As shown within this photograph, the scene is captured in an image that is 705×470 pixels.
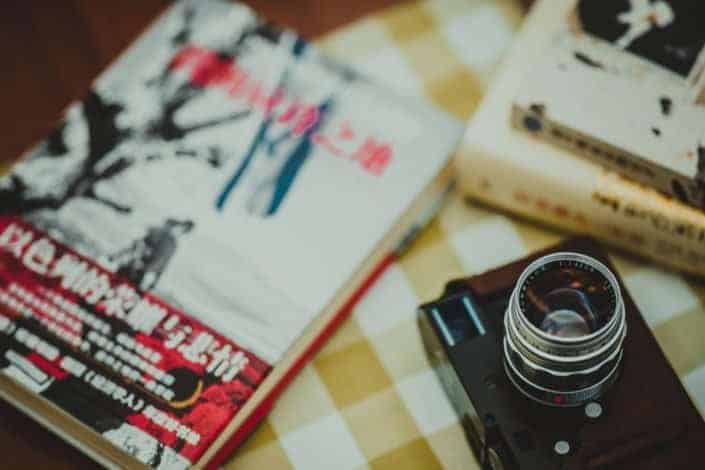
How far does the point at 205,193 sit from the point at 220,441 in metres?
0.21

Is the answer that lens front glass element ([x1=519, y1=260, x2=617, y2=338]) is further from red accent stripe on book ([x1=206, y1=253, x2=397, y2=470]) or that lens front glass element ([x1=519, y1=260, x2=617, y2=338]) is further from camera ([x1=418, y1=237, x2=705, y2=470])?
red accent stripe on book ([x1=206, y1=253, x2=397, y2=470])

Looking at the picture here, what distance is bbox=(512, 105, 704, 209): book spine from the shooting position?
670 millimetres

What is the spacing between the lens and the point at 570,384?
1.95 ft

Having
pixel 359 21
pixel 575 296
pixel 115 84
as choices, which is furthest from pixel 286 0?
pixel 575 296

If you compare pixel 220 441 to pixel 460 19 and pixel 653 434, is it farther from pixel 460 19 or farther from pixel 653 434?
pixel 460 19

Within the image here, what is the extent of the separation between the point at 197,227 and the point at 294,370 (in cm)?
14

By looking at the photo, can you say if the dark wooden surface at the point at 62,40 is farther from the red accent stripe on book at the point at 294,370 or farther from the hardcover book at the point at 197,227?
the red accent stripe on book at the point at 294,370

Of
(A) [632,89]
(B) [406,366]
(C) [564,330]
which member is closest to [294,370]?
(B) [406,366]

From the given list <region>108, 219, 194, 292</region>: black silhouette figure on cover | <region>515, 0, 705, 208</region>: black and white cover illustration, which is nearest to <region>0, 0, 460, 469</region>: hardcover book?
<region>108, 219, 194, 292</region>: black silhouette figure on cover

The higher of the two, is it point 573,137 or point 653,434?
point 573,137

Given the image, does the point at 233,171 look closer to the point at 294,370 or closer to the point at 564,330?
the point at 294,370

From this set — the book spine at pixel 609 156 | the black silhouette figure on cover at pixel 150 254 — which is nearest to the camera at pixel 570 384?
the book spine at pixel 609 156

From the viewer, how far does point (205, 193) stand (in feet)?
2.48

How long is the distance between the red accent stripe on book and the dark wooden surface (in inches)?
11.0
